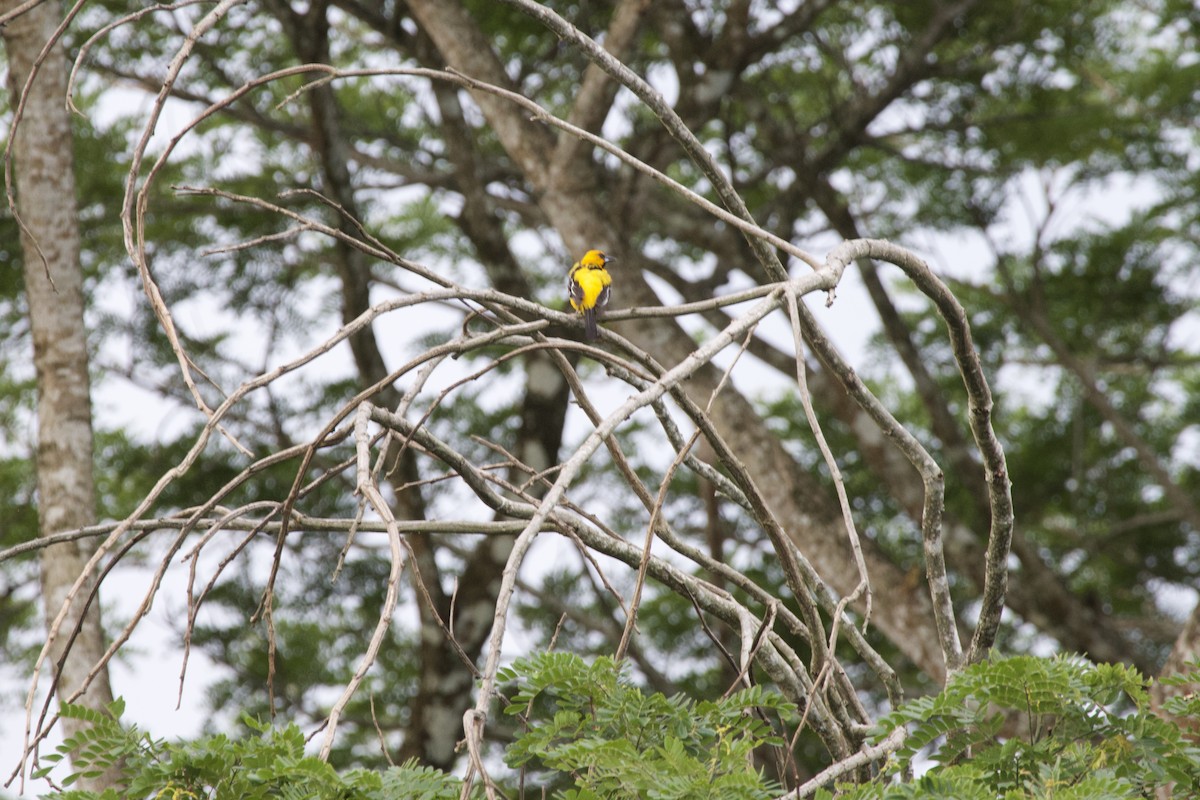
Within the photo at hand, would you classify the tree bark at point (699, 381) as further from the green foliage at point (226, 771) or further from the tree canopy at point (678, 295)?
the green foliage at point (226, 771)

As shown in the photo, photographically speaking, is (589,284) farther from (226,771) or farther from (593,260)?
(226,771)

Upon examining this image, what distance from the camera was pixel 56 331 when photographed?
15.9 feet

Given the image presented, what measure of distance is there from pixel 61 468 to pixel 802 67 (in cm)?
646

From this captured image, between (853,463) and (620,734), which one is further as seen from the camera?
(853,463)

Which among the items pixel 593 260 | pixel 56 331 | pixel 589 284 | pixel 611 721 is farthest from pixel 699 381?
pixel 611 721

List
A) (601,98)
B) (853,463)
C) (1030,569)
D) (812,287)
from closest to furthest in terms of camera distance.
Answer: (812,287) < (601,98) < (1030,569) < (853,463)

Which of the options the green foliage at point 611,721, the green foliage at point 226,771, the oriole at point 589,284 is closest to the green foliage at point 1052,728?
the green foliage at point 611,721

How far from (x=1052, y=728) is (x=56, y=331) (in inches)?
157

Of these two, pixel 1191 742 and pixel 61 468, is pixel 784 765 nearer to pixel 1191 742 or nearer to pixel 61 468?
pixel 1191 742

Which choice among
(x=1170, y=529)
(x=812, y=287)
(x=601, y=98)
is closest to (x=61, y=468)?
(x=601, y=98)

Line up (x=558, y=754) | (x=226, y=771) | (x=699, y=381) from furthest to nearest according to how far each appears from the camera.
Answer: (x=699, y=381), (x=226, y=771), (x=558, y=754)

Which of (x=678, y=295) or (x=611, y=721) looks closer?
(x=611, y=721)

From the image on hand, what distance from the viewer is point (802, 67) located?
→ 940 cm

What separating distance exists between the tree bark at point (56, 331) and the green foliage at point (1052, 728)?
3.14 m
